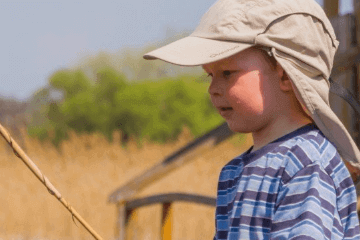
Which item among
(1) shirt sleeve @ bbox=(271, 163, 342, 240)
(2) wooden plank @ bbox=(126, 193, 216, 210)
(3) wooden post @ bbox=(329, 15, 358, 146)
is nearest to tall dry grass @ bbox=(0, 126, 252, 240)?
(2) wooden plank @ bbox=(126, 193, 216, 210)

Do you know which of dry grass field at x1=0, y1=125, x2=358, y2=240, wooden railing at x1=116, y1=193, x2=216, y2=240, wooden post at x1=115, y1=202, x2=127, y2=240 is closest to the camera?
wooden railing at x1=116, y1=193, x2=216, y2=240

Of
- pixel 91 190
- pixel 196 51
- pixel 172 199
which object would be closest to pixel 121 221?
pixel 172 199

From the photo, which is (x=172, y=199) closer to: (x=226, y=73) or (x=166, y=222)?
(x=166, y=222)

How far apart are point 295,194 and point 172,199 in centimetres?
243

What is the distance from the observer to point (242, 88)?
172 cm

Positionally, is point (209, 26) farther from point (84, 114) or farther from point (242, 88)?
point (84, 114)

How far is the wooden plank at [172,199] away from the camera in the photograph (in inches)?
142

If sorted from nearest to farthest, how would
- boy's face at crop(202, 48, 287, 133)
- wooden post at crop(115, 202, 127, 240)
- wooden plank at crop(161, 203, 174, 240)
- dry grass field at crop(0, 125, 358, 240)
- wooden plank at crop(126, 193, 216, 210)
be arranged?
boy's face at crop(202, 48, 287, 133)
wooden plank at crop(126, 193, 216, 210)
wooden plank at crop(161, 203, 174, 240)
wooden post at crop(115, 202, 127, 240)
dry grass field at crop(0, 125, 358, 240)

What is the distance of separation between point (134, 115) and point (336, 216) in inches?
519

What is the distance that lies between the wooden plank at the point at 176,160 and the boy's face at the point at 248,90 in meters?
1.93

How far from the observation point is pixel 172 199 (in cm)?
393

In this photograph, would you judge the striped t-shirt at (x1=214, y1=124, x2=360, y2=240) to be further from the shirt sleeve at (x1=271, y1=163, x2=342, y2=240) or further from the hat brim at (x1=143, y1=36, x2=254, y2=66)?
the hat brim at (x1=143, y1=36, x2=254, y2=66)

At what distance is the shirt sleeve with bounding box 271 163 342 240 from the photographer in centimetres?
149

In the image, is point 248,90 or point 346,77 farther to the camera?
point 346,77
